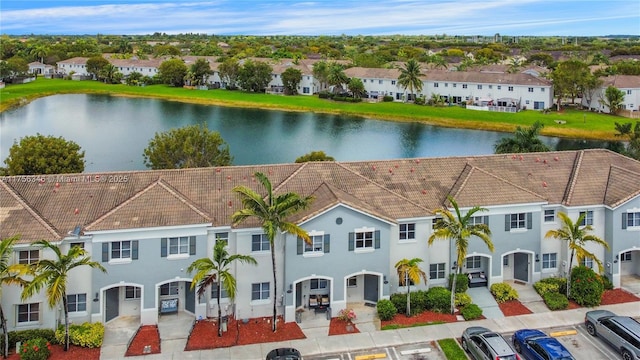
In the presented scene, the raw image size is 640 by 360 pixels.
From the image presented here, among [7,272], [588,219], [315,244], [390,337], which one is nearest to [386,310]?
Result: [390,337]

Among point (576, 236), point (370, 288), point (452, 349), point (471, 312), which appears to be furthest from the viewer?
point (370, 288)

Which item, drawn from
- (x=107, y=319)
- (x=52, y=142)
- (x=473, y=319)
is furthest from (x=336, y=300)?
(x=52, y=142)

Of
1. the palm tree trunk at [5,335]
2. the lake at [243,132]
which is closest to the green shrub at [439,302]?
the palm tree trunk at [5,335]

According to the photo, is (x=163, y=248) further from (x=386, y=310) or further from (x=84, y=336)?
(x=386, y=310)

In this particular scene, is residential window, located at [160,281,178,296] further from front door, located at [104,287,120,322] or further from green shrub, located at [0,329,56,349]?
green shrub, located at [0,329,56,349]

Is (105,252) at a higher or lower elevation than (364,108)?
lower

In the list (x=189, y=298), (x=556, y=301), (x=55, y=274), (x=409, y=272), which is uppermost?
(x=55, y=274)

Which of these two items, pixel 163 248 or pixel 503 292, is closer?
pixel 163 248

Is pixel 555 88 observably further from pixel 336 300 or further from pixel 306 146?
pixel 336 300
